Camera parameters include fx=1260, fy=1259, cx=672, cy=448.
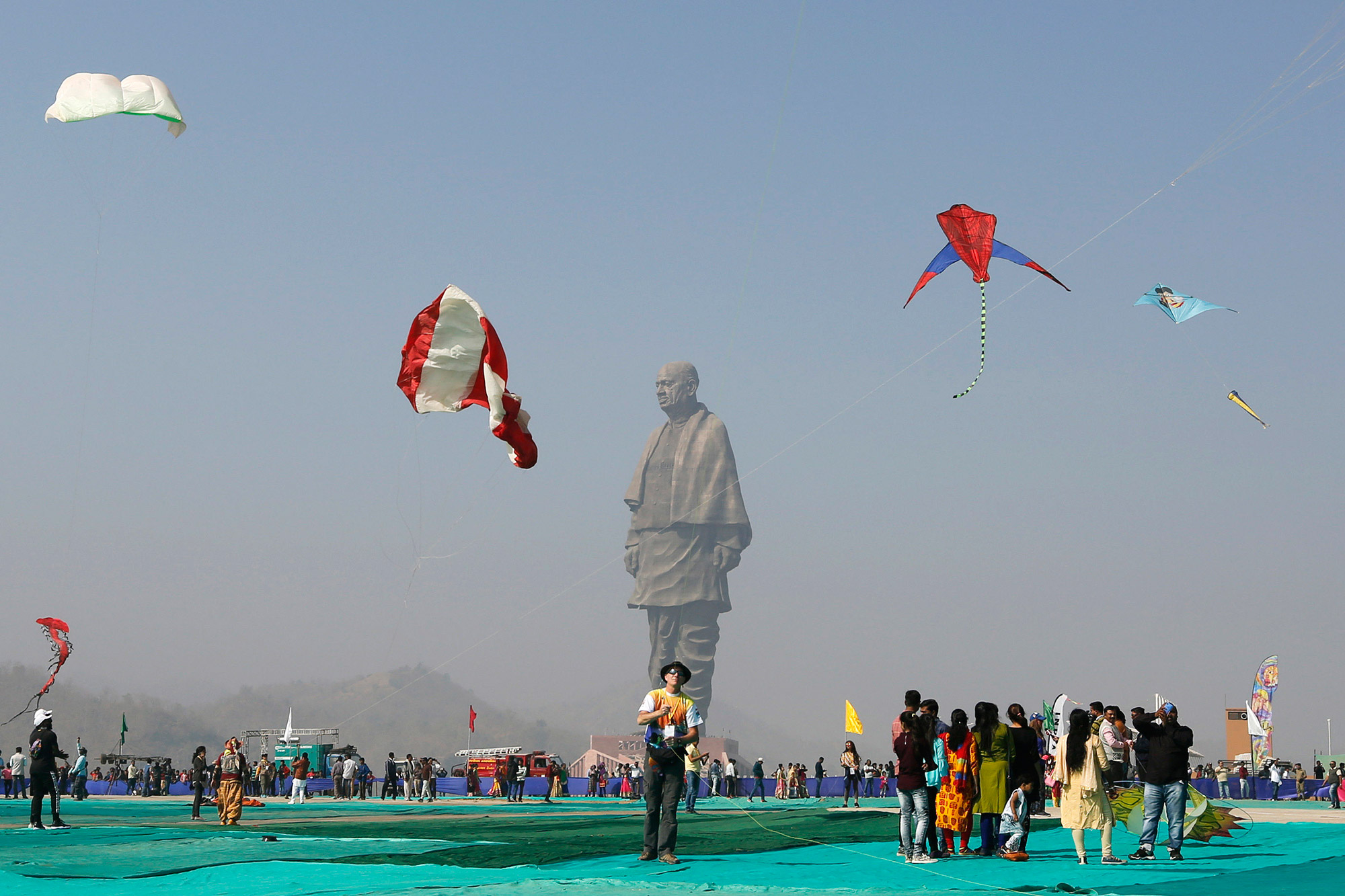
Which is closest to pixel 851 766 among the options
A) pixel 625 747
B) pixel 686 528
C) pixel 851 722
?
pixel 851 722

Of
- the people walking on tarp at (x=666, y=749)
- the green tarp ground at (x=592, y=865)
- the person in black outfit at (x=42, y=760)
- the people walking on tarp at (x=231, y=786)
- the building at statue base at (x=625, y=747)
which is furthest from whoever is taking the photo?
the building at statue base at (x=625, y=747)

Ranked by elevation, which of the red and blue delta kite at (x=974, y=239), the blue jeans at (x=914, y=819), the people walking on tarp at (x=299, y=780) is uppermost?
the red and blue delta kite at (x=974, y=239)

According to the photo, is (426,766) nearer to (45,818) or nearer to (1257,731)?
(45,818)

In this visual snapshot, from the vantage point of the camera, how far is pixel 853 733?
132ft

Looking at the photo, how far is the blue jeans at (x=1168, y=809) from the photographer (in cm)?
1254

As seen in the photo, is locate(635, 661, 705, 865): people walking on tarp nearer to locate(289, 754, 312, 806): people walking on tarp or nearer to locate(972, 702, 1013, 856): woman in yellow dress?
locate(972, 702, 1013, 856): woman in yellow dress

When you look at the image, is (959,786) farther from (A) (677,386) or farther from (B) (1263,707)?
(A) (677,386)

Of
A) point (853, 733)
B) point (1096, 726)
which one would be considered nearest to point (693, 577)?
point (853, 733)

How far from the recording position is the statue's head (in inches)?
5763

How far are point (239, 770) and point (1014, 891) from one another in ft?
51.7

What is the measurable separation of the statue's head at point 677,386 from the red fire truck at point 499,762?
86360mm

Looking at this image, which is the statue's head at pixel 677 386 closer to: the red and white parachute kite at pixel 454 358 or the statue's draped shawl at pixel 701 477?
the statue's draped shawl at pixel 701 477

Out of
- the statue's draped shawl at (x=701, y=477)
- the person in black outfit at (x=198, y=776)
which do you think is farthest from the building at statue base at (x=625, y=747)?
the person in black outfit at (x=198, y=776)

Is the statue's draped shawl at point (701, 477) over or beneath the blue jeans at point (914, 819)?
over
